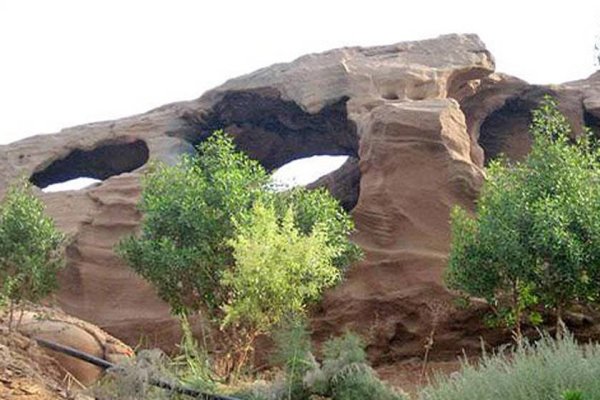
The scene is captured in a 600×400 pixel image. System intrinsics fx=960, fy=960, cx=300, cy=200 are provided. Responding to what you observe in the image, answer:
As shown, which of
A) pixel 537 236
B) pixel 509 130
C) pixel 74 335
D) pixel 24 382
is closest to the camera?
pixel 24 382

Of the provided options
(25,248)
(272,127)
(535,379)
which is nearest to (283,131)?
(272,127)

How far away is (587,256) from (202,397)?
628cm

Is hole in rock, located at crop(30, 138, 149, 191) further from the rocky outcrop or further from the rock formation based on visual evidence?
the rocky outcrop

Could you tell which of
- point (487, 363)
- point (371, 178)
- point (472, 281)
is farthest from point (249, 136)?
point (487, 363)

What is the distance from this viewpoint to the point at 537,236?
1223 centimetres

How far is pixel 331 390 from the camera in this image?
8.45 meters

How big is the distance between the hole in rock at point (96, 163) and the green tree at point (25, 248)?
6810mm

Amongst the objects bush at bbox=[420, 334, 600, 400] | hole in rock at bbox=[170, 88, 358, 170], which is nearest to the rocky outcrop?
bush at bbox=[420, 334, 600, 400]

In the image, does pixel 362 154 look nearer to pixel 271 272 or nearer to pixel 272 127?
pixel 272 127

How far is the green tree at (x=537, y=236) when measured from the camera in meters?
12.2

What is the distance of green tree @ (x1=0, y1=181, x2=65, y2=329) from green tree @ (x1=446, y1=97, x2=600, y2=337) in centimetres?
617

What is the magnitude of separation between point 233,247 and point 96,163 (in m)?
10.2

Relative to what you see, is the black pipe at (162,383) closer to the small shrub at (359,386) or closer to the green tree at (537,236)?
the small shrub at (359,386)

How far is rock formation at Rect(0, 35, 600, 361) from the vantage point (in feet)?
54.9
